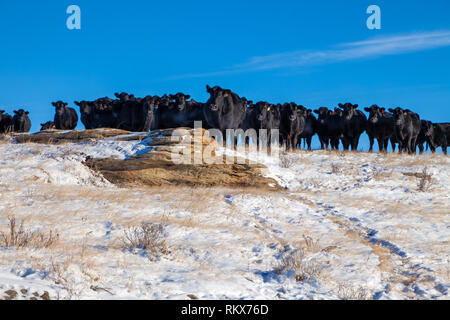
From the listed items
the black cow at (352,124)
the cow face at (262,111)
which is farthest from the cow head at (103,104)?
the black cow at (352,124)

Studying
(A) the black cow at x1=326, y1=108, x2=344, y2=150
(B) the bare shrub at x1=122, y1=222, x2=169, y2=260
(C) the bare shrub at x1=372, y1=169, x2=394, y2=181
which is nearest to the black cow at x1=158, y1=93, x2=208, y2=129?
(A) the black cow at x1=326, y1=108, x2=344, y2=150

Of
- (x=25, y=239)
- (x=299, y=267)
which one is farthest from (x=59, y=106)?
(x=299, y=267)

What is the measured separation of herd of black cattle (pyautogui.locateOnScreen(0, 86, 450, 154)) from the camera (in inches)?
939

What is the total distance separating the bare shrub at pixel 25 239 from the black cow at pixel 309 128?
22.9 metres

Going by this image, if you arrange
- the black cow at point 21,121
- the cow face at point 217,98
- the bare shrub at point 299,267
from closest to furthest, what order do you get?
the bare shrub at point 299,267 → the cow face at point 217,98 → the black cow at point 21,121

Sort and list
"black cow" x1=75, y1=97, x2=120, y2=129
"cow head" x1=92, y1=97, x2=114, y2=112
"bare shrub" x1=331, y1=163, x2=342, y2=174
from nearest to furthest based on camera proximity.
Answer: "bare shrub" x1=331, y1=163, x2=342, y2=174 → "black cow" x1=75, y1=97, x2=120, y2=129 → "cow head" x1=92, y1=97, x2=114, y2=112

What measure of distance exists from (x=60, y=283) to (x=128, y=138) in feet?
37.7

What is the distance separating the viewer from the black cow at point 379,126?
28.1 metres

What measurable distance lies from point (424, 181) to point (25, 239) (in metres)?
13.0

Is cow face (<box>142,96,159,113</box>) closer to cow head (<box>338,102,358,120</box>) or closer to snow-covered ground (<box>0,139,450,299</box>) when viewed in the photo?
snow-covered ground (<box>0,139,450,299</box>)

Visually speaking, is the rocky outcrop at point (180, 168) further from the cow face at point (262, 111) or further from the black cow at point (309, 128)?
the black cow at point (309, 128)

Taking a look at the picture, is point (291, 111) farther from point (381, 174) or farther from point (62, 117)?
point (62, 117)

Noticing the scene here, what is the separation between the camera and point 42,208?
35.0ft

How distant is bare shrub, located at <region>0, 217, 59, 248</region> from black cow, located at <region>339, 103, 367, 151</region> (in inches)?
911
